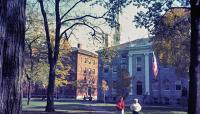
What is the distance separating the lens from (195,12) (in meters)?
12.8

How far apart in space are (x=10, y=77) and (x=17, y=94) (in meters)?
0.23

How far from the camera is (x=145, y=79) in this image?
69562 mm

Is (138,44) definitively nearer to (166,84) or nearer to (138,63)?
(138,63)

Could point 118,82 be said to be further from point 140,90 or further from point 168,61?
point 168,61

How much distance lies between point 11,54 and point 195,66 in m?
9.15

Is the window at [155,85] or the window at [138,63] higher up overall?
the window at [138,63]

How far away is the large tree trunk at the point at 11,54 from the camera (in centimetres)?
407

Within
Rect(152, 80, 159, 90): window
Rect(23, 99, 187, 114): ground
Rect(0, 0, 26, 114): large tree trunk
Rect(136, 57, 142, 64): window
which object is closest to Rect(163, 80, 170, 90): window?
Rect(152, 80, 159, 90): window

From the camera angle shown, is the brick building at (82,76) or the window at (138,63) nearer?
the window at (138,63)

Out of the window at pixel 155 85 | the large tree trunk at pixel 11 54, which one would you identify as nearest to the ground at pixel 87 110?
the window at pixel 155 85

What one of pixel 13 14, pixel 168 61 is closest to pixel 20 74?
pixel 13 14

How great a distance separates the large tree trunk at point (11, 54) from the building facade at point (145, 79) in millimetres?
57148

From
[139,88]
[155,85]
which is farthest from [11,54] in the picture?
[139,88]

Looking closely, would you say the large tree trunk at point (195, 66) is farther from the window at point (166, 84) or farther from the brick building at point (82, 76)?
the brick building at point (82, 76)
